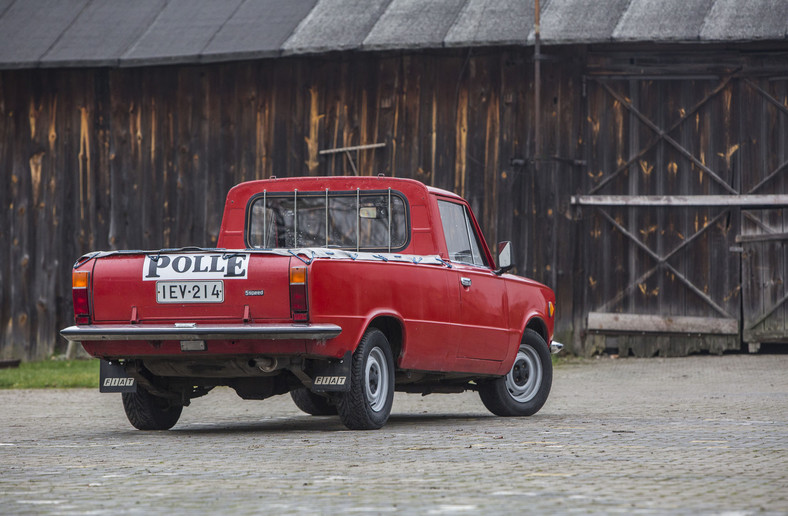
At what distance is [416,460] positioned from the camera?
7.27 metres

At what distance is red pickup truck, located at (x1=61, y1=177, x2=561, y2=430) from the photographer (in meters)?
8.80

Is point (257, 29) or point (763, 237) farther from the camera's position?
point (257, 29)

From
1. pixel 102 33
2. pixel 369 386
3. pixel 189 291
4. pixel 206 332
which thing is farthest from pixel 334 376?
pixel 102 33

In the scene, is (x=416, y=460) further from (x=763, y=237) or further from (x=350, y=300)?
(x=763, y=237)

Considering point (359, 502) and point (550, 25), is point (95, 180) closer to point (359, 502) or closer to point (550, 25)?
point (550, 25)

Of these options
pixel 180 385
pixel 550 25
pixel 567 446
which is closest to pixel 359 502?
pixel 567 446

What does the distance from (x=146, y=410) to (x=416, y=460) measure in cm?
328

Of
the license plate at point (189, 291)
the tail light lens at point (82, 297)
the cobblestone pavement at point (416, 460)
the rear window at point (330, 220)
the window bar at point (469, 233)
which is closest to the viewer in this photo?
the cobblestone pavement at point (416, 460)

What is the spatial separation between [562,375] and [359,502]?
11856 millimetres

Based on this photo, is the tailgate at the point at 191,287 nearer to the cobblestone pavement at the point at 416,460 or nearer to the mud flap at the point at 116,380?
the mud flap at the point at 116,380

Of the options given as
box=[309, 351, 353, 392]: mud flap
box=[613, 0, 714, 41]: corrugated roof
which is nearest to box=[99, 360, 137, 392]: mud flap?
box=[309, 351, 353, 392]: mud flap

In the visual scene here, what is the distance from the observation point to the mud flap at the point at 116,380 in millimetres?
9398

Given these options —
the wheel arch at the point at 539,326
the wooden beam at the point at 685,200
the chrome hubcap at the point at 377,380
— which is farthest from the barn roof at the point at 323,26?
the chrome hubcap at the point at 377,380

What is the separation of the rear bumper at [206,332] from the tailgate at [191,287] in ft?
0.29
